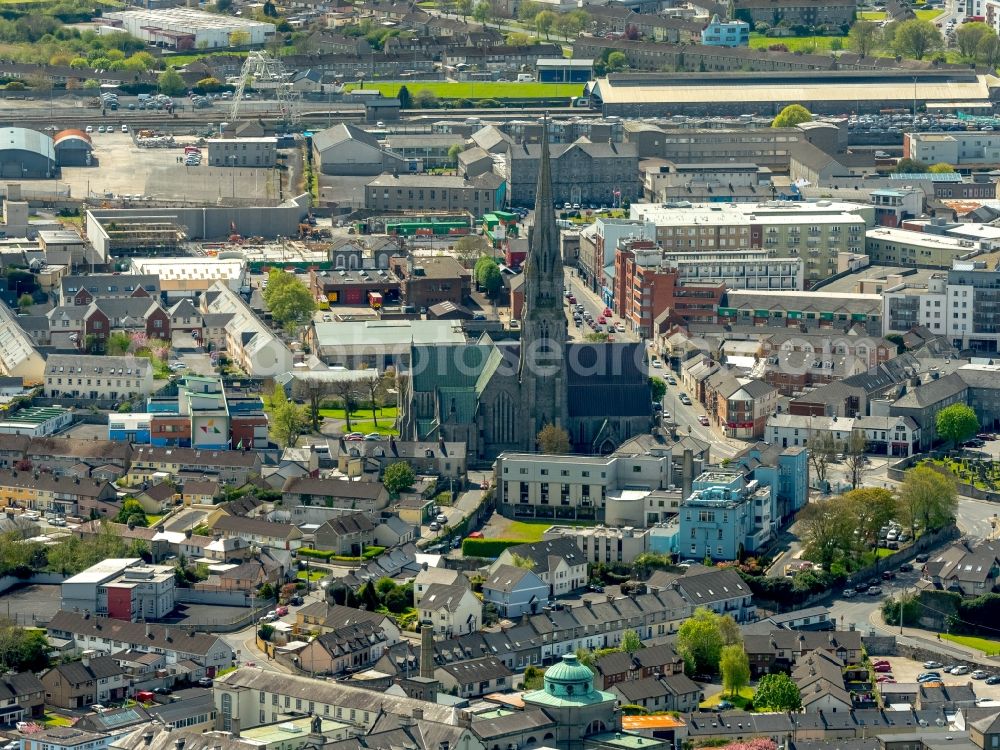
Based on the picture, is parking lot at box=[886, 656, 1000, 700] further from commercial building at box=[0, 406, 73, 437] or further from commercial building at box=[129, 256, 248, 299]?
commercial building at box=[129, 256, 248, 299]

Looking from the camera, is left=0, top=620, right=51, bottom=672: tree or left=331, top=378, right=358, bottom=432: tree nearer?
left=0, top=620, right=51, bottom=672: tree

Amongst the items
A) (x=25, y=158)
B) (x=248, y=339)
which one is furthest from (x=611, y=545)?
(x=25, y=158)

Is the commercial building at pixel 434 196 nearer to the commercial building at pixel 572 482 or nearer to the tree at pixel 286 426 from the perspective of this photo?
the tree at pixel 286 426

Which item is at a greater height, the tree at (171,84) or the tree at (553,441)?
the tree at (171,84)

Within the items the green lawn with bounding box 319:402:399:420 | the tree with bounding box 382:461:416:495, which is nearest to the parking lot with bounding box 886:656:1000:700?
the tree with bounding box 382:461:416:495


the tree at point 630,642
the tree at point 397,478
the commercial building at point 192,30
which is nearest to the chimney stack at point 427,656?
the tree at point 630,642
